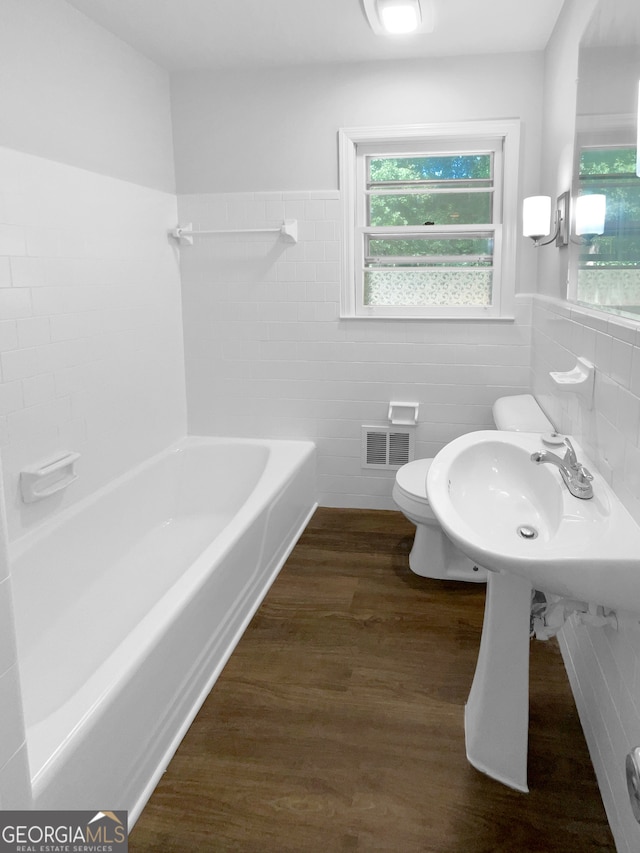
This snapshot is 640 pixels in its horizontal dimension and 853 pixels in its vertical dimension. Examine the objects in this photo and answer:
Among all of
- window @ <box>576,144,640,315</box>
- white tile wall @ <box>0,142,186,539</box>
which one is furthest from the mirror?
white tile wall @ <box>0,142,186,539</box>

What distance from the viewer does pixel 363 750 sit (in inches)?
79.8

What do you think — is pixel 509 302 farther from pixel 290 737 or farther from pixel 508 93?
pixel 290 737

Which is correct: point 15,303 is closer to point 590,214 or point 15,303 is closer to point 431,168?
point 590,214

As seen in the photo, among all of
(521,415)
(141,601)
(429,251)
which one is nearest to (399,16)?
(429,251)

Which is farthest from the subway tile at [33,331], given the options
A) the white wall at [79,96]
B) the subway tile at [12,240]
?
the white wall at [79,96]

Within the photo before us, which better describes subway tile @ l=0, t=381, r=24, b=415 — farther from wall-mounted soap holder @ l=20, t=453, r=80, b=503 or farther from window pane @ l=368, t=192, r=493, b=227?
window pane @ l=368, t=192, r=493, b=227

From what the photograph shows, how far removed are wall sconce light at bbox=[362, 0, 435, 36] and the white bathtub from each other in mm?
2028

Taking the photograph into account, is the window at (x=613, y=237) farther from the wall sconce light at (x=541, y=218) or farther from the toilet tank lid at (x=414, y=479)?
the toilet tank lid at (x=414, y=479)

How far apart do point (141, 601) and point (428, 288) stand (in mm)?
2186

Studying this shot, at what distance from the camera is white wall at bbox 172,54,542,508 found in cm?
348

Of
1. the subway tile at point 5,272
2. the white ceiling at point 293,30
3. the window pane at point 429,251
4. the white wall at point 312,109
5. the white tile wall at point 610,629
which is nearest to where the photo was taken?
the white tile wall at point 610,629

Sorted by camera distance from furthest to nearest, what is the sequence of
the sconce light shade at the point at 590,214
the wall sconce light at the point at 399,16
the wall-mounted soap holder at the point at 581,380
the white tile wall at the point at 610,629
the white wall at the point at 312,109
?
the white wall at the point at 312,109 → the wall sconce light at the point at 399,16 → the sconce light shade at the point at 590,214 → the wall-mounted soap holder at the point at 581,380 → the white tile wall at the point at 610,629

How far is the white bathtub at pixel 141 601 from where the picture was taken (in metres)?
1.65

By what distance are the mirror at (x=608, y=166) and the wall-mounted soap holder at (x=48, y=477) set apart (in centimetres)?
200
